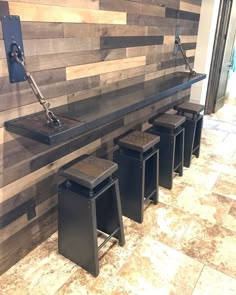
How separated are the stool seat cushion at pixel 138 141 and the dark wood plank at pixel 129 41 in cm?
74

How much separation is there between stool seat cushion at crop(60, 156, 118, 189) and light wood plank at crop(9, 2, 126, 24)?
2.95ft

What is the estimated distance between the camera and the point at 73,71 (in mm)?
1874

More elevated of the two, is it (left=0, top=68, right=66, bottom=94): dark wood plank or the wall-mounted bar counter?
(left=0, top=68, right=66, bottom=94): dark wood plank

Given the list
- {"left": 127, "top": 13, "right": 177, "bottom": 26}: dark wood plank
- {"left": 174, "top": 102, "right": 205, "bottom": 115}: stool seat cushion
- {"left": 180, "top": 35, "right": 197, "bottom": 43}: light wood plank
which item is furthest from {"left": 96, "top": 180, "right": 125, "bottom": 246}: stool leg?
{"left": 180, "top": 35, "right": 197, "bottom": 43}: light wood plank

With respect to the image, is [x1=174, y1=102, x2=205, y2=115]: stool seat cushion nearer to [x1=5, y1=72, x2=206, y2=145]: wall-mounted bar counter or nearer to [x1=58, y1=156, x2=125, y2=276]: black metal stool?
[x1=5, y1=72, x2=206, y2=145]: wall-mounted bar counter

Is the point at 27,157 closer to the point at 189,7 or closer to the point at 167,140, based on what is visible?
the point at 167,140

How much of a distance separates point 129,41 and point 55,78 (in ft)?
3.03

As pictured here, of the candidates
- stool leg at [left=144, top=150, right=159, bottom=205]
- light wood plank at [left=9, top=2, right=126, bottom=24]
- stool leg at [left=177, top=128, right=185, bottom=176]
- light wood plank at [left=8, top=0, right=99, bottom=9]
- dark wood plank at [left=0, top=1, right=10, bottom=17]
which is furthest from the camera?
stool leg at [left=177, top=128, right=185, bottom=176]

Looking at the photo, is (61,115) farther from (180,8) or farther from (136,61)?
(180,8)

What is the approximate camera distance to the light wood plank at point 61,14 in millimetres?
1436

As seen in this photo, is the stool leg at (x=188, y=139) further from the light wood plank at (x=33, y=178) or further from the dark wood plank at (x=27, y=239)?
the dark wood plank at (x=27, y=239)

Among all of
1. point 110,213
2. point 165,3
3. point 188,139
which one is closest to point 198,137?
point 188,139

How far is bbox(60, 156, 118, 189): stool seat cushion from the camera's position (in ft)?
5.17

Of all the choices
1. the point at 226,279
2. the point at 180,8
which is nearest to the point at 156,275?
the point at 226,279
